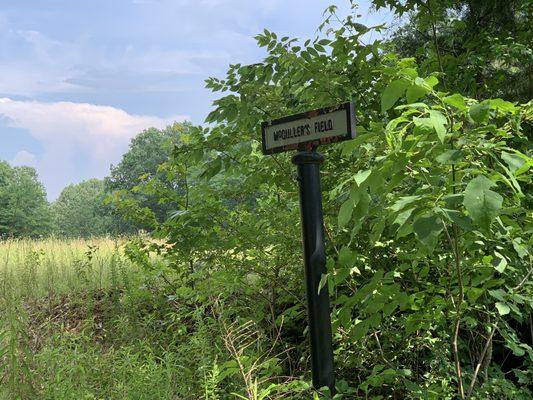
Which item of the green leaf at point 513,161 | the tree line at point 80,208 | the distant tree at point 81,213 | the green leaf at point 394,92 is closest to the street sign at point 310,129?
the green leaf at point 394,92

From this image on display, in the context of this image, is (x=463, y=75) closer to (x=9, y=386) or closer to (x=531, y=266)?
(x=531, y=266)

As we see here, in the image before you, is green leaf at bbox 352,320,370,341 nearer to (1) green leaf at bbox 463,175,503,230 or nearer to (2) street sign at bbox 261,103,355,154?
(2) street sign at bbox 261,103,355,154

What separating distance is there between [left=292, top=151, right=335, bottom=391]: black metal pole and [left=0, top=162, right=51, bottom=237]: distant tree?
173 ft

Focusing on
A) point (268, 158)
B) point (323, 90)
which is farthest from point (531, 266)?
point (268, 158)

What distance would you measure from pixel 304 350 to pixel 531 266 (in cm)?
203

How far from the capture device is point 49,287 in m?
6.96

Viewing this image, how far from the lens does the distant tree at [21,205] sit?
170ft

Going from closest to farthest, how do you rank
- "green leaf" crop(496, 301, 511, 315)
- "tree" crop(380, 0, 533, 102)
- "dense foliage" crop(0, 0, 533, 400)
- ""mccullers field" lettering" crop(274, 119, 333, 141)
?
1. "dense foliage" crop(0, 0, 533, 400)
2. "green leaf" crop(496, 301, 511, 315)
3. ""mccullers field" lettering" crop(274, 119, 333, 141)
4. "tree" crop(380, 0, 533, 102)

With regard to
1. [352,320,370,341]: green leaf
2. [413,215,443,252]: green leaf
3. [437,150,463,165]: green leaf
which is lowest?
[352,320,370,341]: green leaf

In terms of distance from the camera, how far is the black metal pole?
7.25 feet

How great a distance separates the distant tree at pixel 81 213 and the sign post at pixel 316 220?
2168 inches

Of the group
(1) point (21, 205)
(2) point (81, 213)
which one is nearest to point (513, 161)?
(1) point (21, 205)

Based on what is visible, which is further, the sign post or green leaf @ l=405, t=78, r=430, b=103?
the sign post

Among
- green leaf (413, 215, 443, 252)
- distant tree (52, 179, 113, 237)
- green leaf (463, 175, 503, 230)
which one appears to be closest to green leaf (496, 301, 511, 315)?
green leaf (413, 215, 443, 252)
